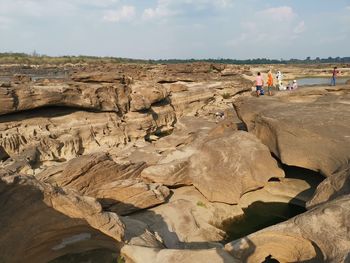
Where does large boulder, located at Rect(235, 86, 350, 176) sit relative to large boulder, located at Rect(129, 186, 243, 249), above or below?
above

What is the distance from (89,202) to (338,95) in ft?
43.5

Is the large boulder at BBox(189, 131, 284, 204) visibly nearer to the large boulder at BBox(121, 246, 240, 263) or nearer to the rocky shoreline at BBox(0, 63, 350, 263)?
the rocky shoreline at BBox(0, 63, 350, 263)

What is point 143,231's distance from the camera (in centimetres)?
995

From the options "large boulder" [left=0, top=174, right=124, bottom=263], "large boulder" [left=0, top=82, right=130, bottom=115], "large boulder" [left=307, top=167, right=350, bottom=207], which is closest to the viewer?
"large boulder" [left=0, top=174, right=124, bottom=263]

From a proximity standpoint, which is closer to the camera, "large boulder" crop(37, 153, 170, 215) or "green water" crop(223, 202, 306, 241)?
"large boulder" crop(37, 153, 170, 215)

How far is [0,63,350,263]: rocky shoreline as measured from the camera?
26.1 feet

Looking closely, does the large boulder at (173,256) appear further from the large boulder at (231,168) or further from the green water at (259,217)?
the large boulder at (231,168)

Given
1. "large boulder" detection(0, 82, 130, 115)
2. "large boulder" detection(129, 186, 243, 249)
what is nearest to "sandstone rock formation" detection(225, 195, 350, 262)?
"large boulder" detection(129, 186, 243, 249)

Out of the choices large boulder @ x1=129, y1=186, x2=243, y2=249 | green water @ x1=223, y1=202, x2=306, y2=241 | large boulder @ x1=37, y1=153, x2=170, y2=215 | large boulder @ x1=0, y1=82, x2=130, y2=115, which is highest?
large boulder @ x1=0, y1=82, x2=130, y2=115

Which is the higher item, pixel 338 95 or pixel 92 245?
pixel 338 95

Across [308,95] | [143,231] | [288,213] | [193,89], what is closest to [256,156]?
[288,213]

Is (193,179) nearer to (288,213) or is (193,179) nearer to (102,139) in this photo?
(288,213)

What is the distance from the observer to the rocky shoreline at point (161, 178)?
795 centimetres

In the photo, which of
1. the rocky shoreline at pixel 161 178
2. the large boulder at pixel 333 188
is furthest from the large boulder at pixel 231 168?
the large boulder at pixel 333 188
